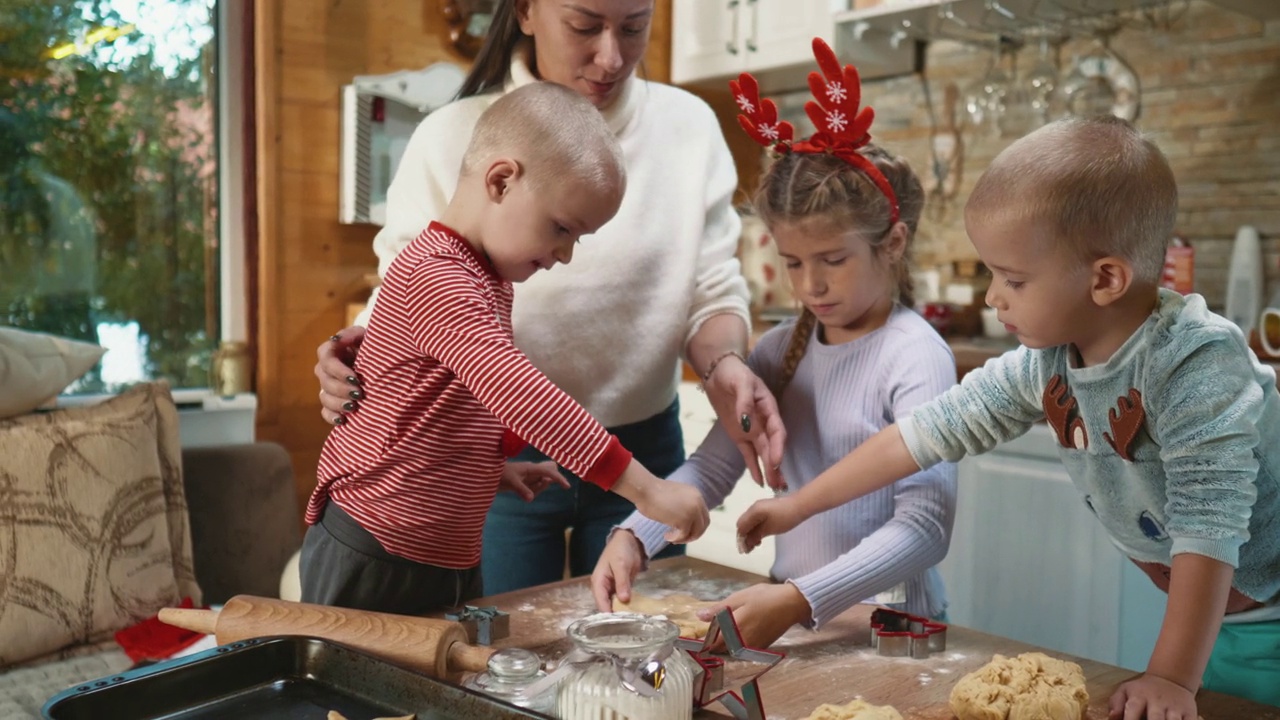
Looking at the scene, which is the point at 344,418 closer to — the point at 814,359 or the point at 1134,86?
the point at 814,359

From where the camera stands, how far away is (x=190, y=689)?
939 millimetres

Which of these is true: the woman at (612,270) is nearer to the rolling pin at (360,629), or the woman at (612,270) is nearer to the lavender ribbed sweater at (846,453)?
the lavender ribbed sweater at (846,453)

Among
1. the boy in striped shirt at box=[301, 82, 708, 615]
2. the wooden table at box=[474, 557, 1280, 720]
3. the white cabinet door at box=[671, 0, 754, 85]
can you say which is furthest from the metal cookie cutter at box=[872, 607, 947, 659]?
the white cabinet door at box=[671, 0, 754, 85]

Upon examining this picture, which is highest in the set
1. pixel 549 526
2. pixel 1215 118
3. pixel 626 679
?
pixel 1215 118

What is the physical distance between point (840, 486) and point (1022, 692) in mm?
368

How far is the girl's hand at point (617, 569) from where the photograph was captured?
124 centimetres

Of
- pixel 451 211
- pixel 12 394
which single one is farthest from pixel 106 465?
pixel 451 211

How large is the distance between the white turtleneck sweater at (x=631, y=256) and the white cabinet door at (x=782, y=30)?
5.95 feet

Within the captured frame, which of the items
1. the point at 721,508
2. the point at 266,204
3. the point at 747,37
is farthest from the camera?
the point at 747,37

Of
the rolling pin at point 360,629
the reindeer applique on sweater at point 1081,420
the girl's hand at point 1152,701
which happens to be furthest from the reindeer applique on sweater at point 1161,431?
the rolling pin at point 360,629

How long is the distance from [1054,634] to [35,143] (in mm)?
2762

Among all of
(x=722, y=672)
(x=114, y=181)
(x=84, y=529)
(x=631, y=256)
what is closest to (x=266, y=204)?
(x=114, y=181)

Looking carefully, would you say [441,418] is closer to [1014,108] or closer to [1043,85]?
[1043,85]

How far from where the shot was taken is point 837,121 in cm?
138
